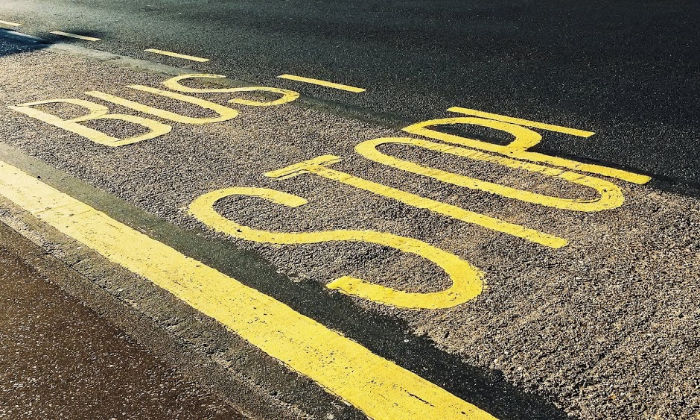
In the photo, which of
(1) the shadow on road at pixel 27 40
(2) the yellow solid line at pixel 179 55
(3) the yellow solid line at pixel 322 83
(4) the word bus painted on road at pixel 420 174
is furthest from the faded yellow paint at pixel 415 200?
(1) the shadow on road at pixel 27 40

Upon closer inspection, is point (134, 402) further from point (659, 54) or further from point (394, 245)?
point (659, 54)

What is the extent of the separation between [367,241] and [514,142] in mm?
1829

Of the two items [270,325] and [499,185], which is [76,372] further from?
[499,185]

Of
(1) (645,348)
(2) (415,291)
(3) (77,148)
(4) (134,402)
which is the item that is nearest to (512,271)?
(2) (415,291)

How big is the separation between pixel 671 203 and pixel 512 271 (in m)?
1.19

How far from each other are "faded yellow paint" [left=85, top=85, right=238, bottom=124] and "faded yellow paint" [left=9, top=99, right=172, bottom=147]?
0.17 meters

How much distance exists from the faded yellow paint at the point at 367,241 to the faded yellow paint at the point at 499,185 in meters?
0.80

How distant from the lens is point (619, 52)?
743cm

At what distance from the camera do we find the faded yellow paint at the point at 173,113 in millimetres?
6027

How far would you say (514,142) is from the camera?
5.15 m

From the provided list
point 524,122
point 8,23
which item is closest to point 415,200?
point 524,122

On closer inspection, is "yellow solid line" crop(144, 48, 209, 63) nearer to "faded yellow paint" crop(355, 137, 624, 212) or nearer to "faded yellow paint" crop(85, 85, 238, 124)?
"faded yellow paint" crop(85, 85, 238, 124)

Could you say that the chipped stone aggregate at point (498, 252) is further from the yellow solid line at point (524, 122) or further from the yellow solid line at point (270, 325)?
the yellow solid line at point (524, 122)

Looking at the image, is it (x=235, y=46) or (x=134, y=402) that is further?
(x=235, y=46)
